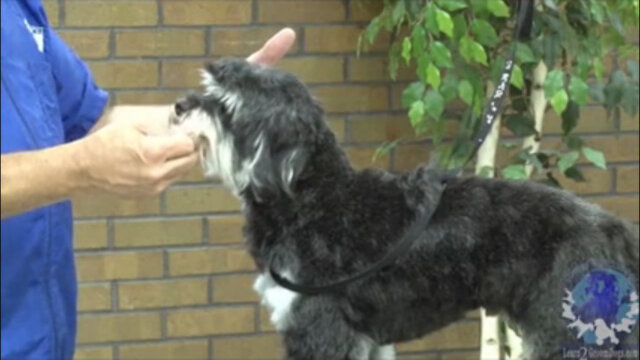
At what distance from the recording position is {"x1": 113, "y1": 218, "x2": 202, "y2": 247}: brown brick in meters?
4.38

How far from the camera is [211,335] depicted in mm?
4547

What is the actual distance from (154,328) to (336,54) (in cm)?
143

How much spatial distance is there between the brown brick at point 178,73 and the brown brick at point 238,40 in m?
0.11

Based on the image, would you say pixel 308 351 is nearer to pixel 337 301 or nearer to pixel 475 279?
pixel 337 301

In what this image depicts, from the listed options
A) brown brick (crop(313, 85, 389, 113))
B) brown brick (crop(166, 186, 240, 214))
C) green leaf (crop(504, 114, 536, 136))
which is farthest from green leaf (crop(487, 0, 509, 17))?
brown brick (crop(166, 186, 240, 214))

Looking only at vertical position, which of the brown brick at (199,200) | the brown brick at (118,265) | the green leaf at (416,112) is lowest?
the brown brick at (118,265)

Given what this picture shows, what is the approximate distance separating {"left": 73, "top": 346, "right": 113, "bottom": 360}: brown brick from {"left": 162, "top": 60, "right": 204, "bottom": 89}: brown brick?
3.89 ft

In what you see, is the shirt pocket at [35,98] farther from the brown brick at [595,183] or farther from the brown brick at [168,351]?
the brown brick at [595,183]

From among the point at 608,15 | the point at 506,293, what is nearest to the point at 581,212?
the point at 506,293

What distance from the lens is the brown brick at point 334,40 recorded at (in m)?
4.39

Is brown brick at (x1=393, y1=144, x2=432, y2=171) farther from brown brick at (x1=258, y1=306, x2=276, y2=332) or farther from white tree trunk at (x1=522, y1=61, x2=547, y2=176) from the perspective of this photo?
brown brick at (x1=258, y1=306, x2=276, y2=332)

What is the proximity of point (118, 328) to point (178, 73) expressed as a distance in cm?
114

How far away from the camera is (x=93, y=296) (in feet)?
14.4

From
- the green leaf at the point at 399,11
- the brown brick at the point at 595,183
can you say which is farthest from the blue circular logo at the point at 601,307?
the brown brick at the point at 595,183
